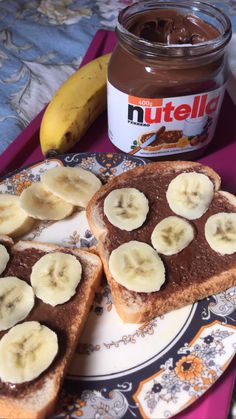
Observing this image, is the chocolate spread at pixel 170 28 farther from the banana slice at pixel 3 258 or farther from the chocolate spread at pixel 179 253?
the banana slice at pixel 3 258

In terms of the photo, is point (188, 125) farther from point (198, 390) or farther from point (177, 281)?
point (198, 390)

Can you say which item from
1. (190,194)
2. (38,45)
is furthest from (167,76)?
(38,45)

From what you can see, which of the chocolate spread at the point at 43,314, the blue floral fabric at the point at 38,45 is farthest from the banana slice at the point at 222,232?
the blue floral fabric at the point at 38,45

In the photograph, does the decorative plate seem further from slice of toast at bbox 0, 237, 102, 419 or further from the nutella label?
the nutella label

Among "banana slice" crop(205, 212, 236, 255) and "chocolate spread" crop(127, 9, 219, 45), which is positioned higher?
"chocolate spread" crop(127, 9, 219, 45)

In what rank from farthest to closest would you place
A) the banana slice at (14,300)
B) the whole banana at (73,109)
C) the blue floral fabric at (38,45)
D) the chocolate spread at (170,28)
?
the blue floral fabric at (38,45) → the whole banana at (73,109) → the chocolate spread at (170,28) → the banana slice at (14,300)

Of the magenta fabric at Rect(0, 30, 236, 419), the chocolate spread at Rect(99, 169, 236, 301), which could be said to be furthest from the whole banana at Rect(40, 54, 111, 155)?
the chocolate spread at Rect(99, 169, 236, 301)

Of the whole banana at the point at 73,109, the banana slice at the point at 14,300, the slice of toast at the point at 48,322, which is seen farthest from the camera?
the whole banana at the point at 73,109

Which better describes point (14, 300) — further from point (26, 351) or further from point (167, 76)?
point (167, 76)
